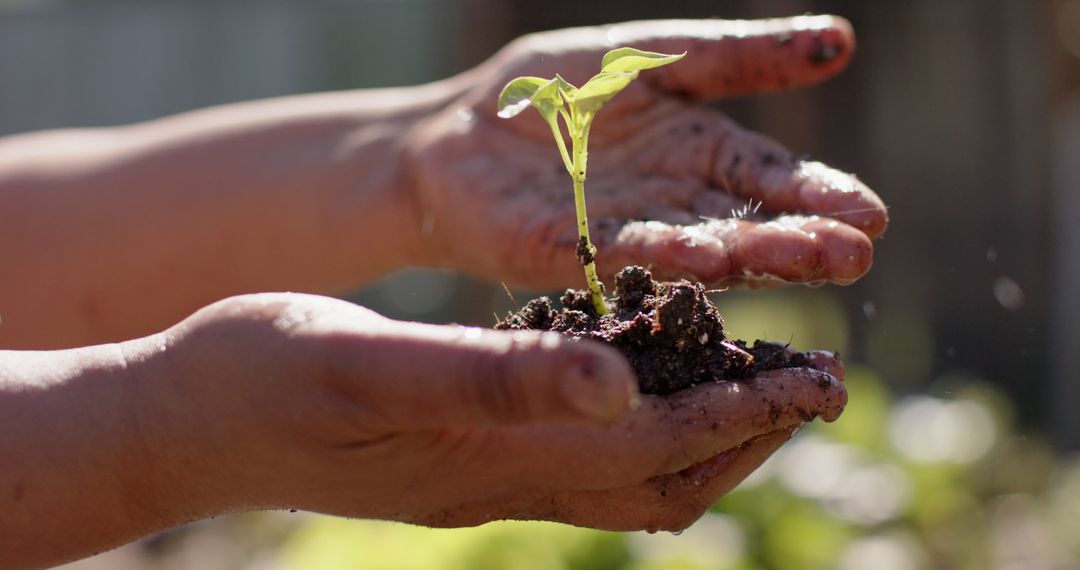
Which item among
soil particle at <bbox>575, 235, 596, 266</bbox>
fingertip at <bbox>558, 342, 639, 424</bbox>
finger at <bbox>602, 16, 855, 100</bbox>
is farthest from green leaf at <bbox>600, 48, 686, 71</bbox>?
finger at <bbox>602, 16, 855, 100</bbox>

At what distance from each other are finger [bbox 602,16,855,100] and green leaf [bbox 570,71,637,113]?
0.74m

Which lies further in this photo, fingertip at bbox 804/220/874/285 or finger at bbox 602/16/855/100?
finger at bbox 602/16/855/100

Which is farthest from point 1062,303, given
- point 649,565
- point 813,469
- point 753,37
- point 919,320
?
point 753,37

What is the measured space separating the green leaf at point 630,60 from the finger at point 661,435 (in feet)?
1.57

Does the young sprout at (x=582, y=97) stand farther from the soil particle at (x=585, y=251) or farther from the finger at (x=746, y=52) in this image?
the finger at (x=746, y=52)

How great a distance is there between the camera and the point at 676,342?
Answer: 5.01 feet

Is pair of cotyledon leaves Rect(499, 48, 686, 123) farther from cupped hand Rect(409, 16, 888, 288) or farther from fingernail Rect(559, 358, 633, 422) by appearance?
fingernail Rect(559, 358, 633, 422)

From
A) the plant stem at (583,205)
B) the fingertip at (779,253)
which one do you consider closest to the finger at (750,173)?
the fingertip at (779,253)

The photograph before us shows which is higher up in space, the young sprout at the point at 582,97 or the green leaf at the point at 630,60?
the green leaf at the point at 630,60

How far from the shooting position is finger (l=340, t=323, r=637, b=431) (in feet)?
3.42

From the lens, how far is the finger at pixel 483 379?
1.04 meters

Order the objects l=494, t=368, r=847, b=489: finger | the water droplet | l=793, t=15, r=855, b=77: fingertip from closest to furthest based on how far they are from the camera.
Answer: l=494, t=368, r=847, b=489: finger → l=793, t=15, r=855, b=77: fingertip → the water droplet

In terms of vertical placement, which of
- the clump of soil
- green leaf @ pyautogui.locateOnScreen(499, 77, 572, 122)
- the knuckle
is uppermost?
green leaf @ pyautogui.locateOnScreen(499, 77, 572, 122)

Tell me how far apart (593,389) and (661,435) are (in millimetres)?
352
